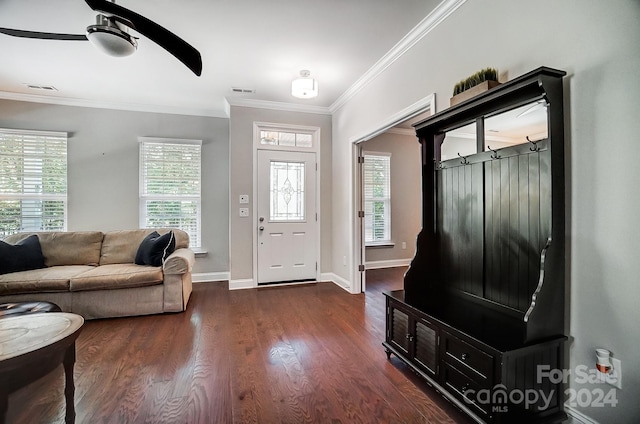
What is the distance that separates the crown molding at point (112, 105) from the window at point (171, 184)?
0.49 meters

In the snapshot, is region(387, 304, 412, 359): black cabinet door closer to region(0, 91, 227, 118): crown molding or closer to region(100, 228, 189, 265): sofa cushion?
region(100, 228, 189, 265): sofa cushion

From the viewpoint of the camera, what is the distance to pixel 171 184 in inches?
184

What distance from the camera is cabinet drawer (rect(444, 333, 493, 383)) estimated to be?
1432mm

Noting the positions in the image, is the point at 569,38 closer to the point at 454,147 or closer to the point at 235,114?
the point at 454,147

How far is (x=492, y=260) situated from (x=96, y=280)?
3738mm

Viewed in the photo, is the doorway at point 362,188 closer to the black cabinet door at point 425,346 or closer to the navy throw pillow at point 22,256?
the black cabinet door at point 425,346

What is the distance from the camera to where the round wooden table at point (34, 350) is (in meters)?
1.37

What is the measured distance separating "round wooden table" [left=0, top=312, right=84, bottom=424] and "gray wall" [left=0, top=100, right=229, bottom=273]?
303 cm

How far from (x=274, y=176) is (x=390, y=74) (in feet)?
7.39

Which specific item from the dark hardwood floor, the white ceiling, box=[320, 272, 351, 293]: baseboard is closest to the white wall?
the dark hardwood floor

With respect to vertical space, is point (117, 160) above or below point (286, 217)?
above

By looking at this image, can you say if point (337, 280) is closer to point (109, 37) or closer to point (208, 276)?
point (208, 276)

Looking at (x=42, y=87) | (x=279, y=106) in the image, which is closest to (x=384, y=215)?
(x=279, y=106)

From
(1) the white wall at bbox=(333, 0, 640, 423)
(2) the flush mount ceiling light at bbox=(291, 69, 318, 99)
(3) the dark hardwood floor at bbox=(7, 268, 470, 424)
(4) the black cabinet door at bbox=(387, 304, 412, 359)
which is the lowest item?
(3) the dark hardwood floor at bbox=(7, 268, 470, 424)
